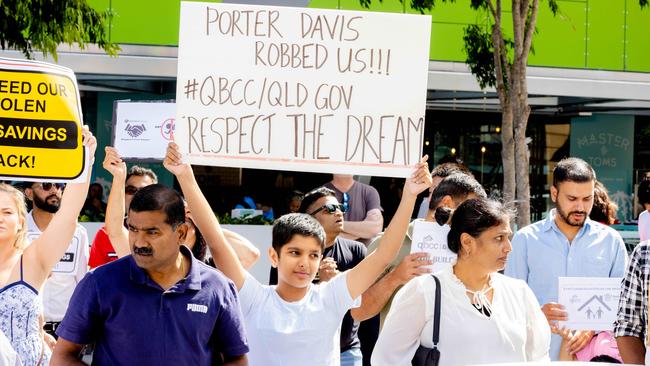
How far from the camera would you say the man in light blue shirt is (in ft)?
19.5

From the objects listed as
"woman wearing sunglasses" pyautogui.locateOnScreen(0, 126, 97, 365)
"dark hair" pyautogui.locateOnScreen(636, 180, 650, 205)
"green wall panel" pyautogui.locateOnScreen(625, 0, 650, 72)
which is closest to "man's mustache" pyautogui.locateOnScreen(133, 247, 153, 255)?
"woman wearing sunglasses" pyautogui.locateOnScreen(0, 126, 97, 365)

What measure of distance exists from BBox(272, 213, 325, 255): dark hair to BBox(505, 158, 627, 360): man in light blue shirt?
5.62ft

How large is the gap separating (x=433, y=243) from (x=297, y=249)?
2.67 feet

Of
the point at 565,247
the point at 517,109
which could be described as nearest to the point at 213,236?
the point at 565,247

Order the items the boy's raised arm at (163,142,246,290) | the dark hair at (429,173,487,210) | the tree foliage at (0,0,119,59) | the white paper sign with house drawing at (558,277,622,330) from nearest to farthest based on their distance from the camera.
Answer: the boy's raised arm at (163,142,246,290) < the white paper sign with house drawing at (558,277,622,330) < the dark hair at (429,173,487,210) < the tree foliage at (0,0,119,59)

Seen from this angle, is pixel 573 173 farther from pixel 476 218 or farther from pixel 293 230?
pixel 293 230

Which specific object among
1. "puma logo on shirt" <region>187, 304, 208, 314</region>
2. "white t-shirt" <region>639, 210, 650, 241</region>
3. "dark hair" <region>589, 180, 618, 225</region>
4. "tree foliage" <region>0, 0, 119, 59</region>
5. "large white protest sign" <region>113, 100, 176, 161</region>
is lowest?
"puma logo on shirt" <region>187, 304, 208, 314</region>

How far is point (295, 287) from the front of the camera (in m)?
4.77

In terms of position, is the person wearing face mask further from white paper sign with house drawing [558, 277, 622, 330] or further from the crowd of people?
white paper sign with house drawing [558, 277, 622, 330]

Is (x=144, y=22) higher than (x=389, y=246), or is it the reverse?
(x=144, y=22)

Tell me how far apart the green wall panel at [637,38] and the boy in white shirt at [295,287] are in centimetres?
1379

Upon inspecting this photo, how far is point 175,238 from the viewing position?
13.0ft

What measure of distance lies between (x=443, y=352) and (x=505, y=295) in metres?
0.41

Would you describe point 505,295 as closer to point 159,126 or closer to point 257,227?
point 159,126
